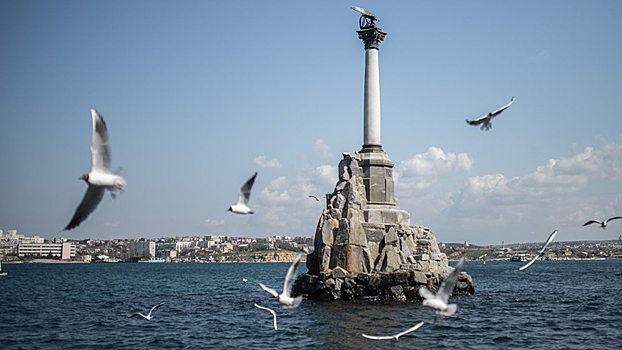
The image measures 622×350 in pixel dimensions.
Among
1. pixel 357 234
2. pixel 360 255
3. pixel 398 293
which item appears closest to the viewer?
pixel 398 293

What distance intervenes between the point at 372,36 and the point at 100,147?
36.8m

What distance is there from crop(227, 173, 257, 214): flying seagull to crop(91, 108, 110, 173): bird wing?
182 inches

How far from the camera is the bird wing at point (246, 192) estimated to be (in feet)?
54.1

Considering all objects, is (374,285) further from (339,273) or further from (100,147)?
(100,147)

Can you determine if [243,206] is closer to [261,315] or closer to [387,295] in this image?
[261,315]

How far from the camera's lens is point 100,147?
11641 mm

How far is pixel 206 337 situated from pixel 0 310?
21615 mm

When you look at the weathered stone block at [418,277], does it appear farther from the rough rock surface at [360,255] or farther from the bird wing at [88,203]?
the bird wing at [88,203]

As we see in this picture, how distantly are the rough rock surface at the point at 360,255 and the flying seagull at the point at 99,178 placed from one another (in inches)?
1206

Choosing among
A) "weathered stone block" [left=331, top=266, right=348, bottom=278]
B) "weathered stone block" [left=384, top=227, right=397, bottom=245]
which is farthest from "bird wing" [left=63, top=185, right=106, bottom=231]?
"weathered stone block" [left=384, top=227, right=397, bottom=245]

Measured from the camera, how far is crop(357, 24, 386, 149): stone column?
46.3 metres

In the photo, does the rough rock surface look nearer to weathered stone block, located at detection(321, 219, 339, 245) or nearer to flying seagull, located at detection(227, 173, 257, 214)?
weathered stone block, located at detection(321, 219, 339, 245)

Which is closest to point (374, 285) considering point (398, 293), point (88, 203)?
point (398, 293)

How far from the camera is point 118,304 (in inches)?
1848
